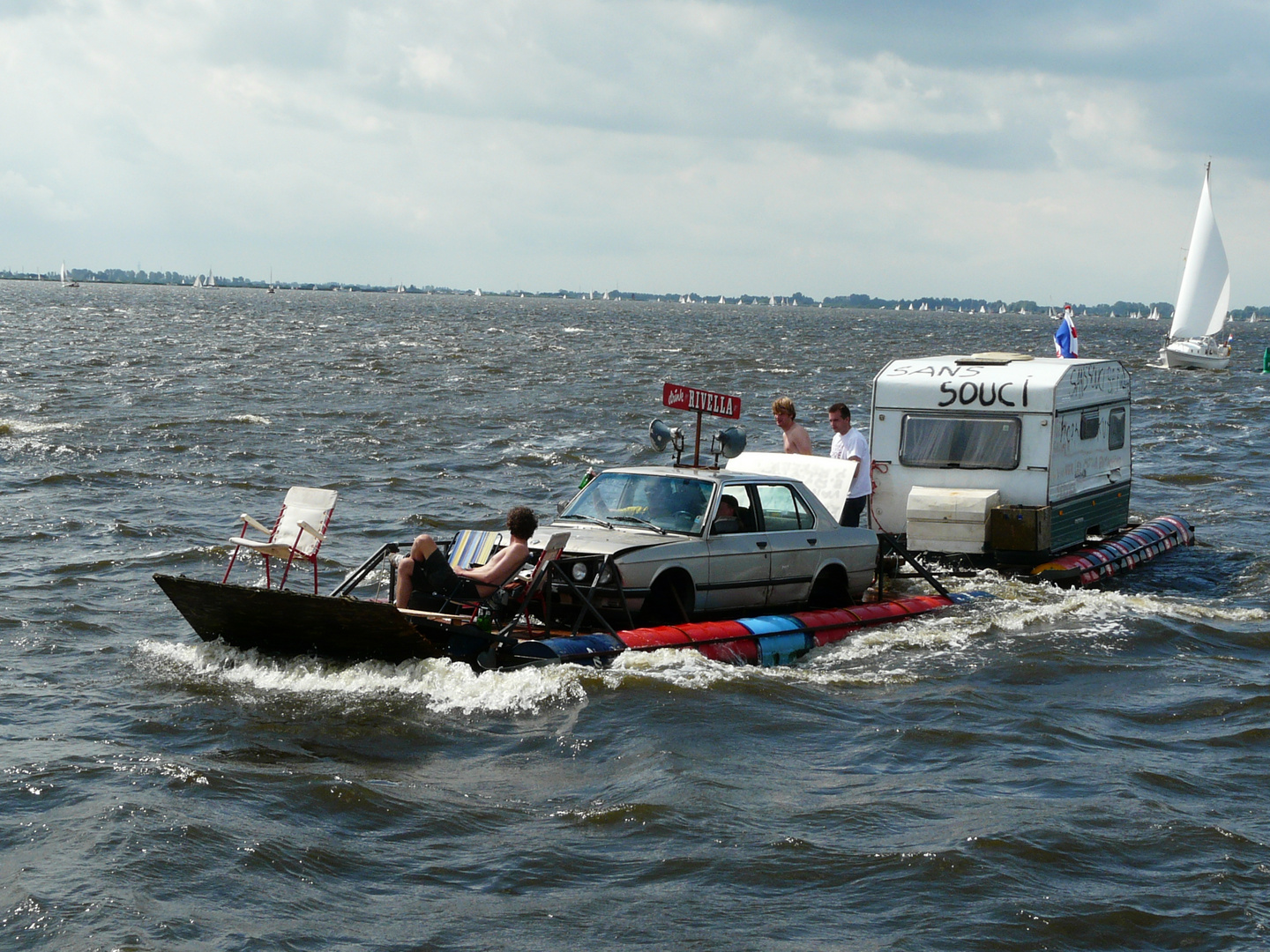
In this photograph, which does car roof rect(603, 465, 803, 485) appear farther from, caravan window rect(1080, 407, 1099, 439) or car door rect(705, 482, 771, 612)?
caravan window rect(1080, 407, 1099, 439)

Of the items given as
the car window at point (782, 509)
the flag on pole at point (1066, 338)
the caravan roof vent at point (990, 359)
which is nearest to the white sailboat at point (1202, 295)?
the flag on pole at point (1066, 338)

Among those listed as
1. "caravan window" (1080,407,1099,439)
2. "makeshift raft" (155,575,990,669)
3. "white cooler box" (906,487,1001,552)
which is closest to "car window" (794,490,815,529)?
"makeshift raft" (155,575,990,669)

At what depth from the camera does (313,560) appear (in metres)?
11.6

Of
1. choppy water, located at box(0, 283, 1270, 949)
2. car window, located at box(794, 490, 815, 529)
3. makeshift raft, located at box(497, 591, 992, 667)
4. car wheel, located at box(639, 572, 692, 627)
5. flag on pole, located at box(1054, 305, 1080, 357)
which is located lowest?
choppy water, located at box(0, 283, 1270, 949)

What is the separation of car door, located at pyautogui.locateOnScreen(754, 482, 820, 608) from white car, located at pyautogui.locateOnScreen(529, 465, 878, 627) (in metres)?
0.01

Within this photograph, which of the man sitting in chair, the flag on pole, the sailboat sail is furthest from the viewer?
the sailboat sail

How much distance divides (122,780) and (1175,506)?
68.2ft

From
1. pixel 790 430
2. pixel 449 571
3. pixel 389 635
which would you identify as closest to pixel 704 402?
pixel 790 430

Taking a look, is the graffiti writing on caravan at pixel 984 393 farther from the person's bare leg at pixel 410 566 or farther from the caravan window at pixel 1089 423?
the person's bare leg at pixel 410 566

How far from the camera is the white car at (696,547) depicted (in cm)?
1184

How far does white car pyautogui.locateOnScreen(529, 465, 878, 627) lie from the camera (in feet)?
38.8

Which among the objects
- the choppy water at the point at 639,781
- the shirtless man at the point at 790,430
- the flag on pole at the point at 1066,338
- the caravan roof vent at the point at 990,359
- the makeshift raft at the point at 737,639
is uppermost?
the flag on pole at the point at 1066,338

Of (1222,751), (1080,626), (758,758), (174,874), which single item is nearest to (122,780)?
(174,874)

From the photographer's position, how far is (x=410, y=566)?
11.2 m
